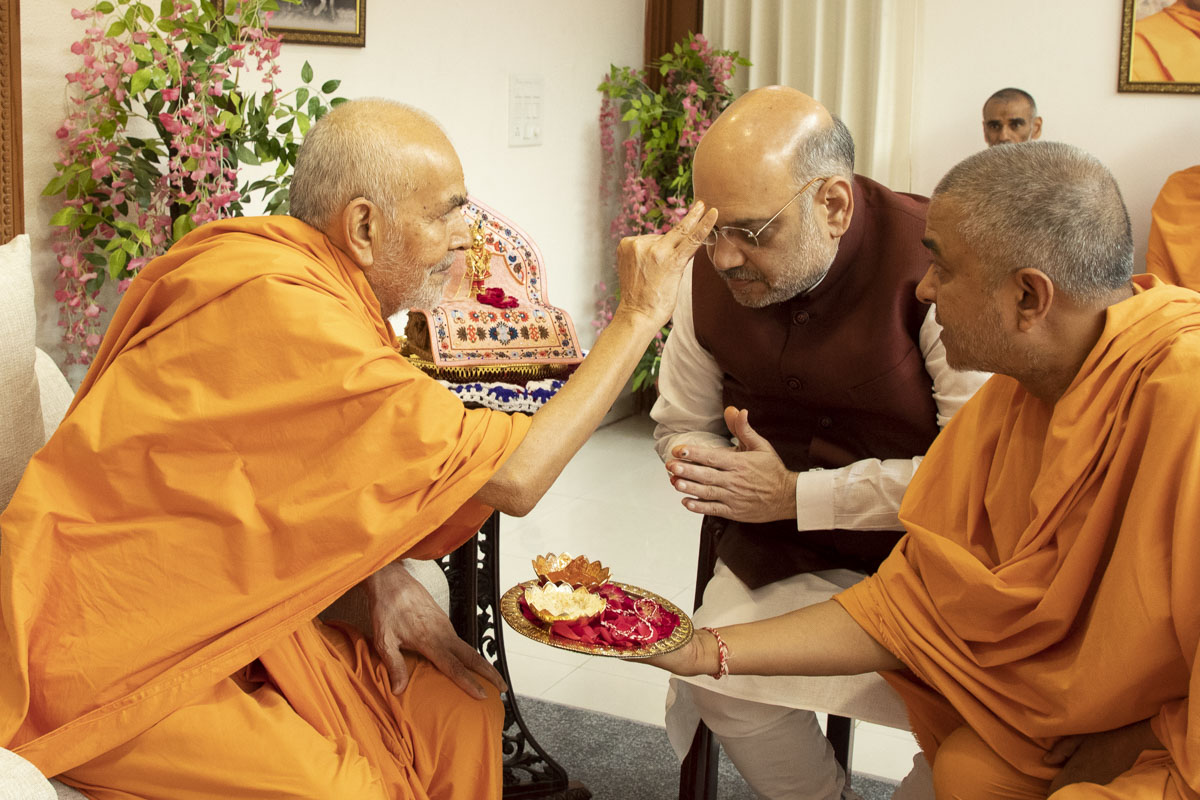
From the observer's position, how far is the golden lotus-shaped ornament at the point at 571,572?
1.79 metres

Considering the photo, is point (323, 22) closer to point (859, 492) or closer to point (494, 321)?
point (494, 321)

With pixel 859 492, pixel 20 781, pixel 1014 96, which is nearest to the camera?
pixel 20 781

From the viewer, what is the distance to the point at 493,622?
8.43ft

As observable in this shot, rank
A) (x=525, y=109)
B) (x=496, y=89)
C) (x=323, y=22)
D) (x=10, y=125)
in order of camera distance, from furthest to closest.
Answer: (x=525, y=109) < (x=496, y=89) < (x=323, y=22) < (x=10, y=125)

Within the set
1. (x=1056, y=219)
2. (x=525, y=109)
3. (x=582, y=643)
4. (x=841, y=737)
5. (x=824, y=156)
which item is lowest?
(x=841, y=737)

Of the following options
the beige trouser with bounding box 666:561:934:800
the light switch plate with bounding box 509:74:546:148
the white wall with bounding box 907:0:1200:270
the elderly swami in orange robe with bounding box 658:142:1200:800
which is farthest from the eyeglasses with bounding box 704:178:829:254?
the white wall with bounding box 907:0:1200:270

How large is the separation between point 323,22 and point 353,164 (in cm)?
244

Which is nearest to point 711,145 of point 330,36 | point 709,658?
point 709,658

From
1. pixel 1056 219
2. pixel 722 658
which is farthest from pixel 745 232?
pixel 722 658

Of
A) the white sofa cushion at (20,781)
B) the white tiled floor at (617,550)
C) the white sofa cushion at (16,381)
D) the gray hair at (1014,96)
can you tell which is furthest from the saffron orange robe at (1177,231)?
the white sofa cushion at (20,781)

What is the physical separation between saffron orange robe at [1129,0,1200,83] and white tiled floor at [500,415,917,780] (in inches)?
121

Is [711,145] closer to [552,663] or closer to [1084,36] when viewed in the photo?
[552,663]

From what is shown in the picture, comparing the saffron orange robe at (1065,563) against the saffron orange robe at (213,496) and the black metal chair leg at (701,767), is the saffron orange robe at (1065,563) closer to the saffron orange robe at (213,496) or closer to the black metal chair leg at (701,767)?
the black metal chair leg at (701,767)

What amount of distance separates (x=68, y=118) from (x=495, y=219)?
1.00 metres
